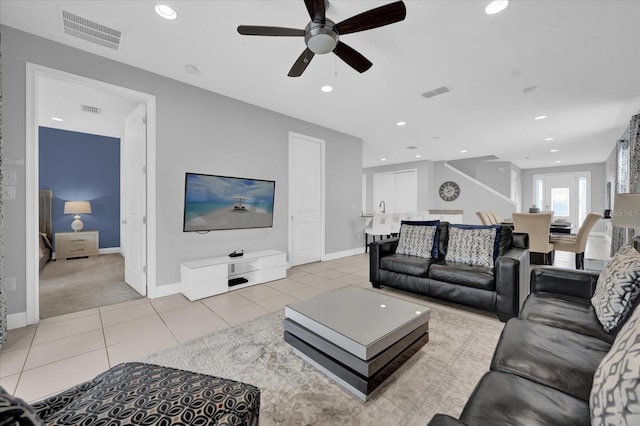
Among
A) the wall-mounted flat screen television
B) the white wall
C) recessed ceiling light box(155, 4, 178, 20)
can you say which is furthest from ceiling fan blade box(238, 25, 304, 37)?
the wall-mounted flat screen television

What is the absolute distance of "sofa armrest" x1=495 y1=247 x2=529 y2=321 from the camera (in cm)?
251

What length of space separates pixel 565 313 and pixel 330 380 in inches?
61.9

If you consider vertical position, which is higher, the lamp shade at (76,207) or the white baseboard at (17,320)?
the lamp shade at (76,207)

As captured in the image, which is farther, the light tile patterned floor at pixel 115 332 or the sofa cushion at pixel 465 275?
the sofa cushion at pixel 465 275

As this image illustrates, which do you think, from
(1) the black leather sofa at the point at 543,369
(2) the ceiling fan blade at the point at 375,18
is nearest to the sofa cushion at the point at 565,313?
(1) the black leather sofa at the point at 543,369

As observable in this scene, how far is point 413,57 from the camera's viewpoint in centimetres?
292

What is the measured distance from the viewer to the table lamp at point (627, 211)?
2.26m

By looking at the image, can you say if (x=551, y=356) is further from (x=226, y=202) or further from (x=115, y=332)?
(x=226, y=202)

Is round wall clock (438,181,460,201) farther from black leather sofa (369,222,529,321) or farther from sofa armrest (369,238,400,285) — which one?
sofa armrest (369,238,400,285)

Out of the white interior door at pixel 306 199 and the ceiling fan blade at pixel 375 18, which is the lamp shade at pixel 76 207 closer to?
the white interior door at pixel 306 199

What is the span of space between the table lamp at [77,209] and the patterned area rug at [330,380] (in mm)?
5190

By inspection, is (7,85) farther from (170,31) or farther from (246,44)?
(246,44)

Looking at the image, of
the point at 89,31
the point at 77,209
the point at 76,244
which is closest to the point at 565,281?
the point at 89,31

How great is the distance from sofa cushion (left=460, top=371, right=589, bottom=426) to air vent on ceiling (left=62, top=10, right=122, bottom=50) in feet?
12.4
